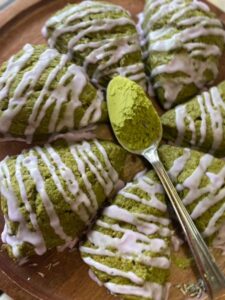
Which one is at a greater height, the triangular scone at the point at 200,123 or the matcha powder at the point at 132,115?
the matcha powder at the point at 132,115

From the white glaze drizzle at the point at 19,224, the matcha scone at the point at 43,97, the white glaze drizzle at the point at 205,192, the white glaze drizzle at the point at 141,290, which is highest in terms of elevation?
the matcha scone at the point at 43,97

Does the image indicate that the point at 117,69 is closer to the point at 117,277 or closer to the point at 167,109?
the point at 167,109

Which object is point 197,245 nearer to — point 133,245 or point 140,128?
point 133,245

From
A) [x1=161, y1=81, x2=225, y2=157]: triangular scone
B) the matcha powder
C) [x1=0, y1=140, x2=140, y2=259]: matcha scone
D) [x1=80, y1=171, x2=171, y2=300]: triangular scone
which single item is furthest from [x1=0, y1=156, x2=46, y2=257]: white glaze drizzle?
[x1=161, y1=81, x2=225, y2=157]: triangular scone

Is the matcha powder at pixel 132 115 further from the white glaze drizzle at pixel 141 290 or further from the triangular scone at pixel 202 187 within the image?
the white glaze drizzle at pixel 141 290

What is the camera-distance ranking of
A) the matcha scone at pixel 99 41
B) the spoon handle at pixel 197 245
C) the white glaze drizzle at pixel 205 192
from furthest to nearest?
the matcha scone at pixel 99 41, the white glaze drizzle at pixel 205 192, the spoon handle at pixel 197 245

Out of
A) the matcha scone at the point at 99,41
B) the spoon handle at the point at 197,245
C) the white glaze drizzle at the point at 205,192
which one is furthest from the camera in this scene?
the matcha scone at the point at 99,41

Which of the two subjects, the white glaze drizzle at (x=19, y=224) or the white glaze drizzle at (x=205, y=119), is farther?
the white glaze drizzle at (x=205, y=119)

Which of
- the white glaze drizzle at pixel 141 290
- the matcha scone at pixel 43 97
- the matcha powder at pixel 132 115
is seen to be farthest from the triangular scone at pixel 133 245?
the matcha scone at pixel 43 97
